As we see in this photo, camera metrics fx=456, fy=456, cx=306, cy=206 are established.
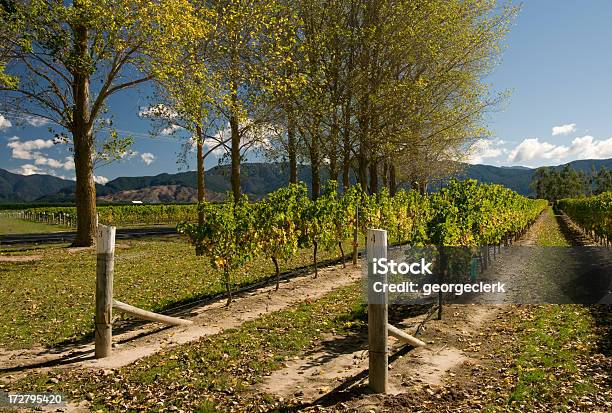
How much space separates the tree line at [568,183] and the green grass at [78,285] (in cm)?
16025

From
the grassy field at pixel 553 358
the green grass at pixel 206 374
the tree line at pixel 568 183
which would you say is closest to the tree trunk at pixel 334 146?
the grassy field at pixel 553 358

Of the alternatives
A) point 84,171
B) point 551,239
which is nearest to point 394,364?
point 84,171

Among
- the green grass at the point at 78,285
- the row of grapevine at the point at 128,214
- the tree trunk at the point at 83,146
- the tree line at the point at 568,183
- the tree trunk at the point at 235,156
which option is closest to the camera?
the green grass at the point at 78,285

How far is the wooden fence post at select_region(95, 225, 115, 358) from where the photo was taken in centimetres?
922

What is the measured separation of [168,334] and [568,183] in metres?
180

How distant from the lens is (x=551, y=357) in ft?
30.7

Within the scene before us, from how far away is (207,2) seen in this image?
27.7 m

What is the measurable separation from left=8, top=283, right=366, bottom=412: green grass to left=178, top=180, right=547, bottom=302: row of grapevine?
9.24 feet

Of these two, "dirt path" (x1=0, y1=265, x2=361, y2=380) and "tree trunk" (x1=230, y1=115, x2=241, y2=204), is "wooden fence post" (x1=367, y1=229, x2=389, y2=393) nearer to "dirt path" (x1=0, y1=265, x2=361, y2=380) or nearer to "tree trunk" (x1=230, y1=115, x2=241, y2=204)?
"dirt path" (x1=0, y1=265, x2=361, y2=380)

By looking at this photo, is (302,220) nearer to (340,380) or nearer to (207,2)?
(340,380)

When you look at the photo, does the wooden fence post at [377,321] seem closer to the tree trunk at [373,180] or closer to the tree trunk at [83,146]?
the tree trunk at [83,146]

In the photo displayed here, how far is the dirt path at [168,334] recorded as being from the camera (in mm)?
8992

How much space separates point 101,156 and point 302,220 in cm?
1270

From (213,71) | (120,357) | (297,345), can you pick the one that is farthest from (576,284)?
(213,71)
